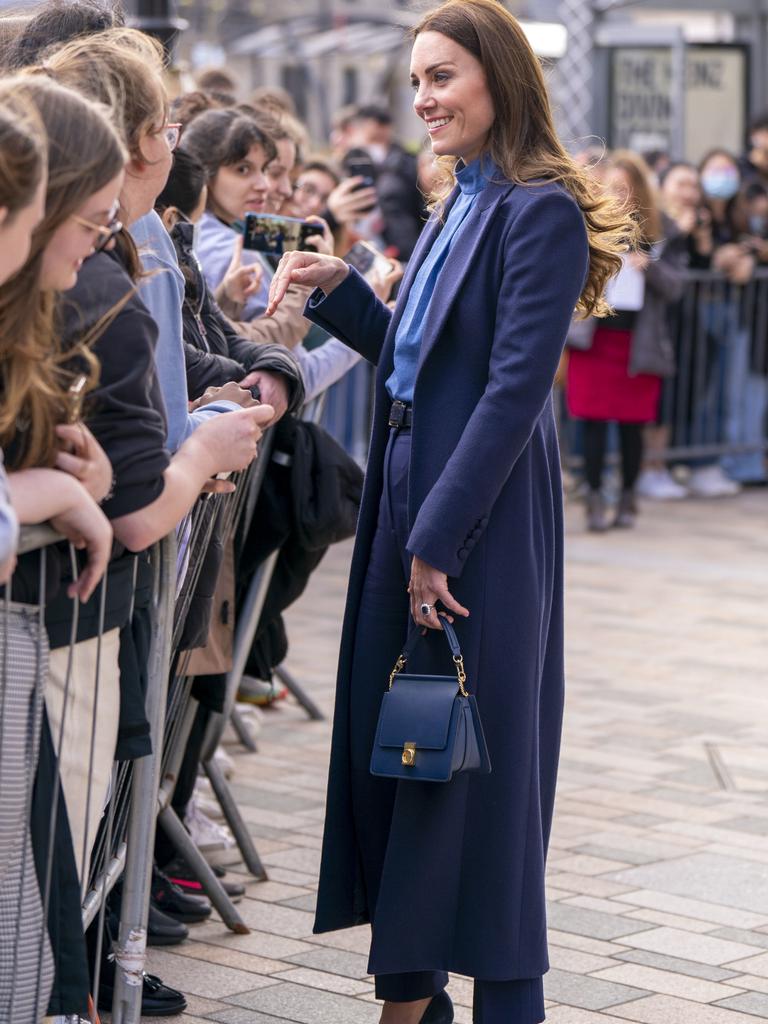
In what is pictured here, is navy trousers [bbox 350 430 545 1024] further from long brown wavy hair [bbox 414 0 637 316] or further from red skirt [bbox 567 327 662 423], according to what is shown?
red skirt [bbox 567 327 662 423]

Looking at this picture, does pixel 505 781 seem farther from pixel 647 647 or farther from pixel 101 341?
pixel 647 647

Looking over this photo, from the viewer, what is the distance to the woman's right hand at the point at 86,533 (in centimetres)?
238

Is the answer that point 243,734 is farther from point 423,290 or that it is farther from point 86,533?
point 86,533

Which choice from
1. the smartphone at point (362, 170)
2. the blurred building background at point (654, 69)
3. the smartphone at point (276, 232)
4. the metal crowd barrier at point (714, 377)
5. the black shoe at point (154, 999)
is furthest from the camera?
the blurred building background at point (654, 69)

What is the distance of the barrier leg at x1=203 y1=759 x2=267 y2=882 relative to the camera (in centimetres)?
449

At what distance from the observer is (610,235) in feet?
11.1

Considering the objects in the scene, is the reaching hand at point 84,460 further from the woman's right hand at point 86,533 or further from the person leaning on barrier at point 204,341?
the person leaning on barrier at point 204,341

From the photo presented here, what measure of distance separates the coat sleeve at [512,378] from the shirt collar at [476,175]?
0.56 feet

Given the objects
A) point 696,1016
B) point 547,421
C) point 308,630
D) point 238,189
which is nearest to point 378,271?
point 238,189

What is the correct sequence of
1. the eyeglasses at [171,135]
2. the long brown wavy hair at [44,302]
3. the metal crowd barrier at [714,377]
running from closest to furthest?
the long brown wavy hair at [44,302] < the eyeglasses at [171,135] < the metal crowd barrier at [714,377]

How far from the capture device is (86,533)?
2408 millimetres

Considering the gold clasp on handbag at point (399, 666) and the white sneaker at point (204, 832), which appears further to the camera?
the white sneaker at point (204, 832)

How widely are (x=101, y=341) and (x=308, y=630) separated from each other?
519 cm

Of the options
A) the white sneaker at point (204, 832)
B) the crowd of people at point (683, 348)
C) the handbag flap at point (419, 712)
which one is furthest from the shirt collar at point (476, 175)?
the crowd of people at point (683, 348)
